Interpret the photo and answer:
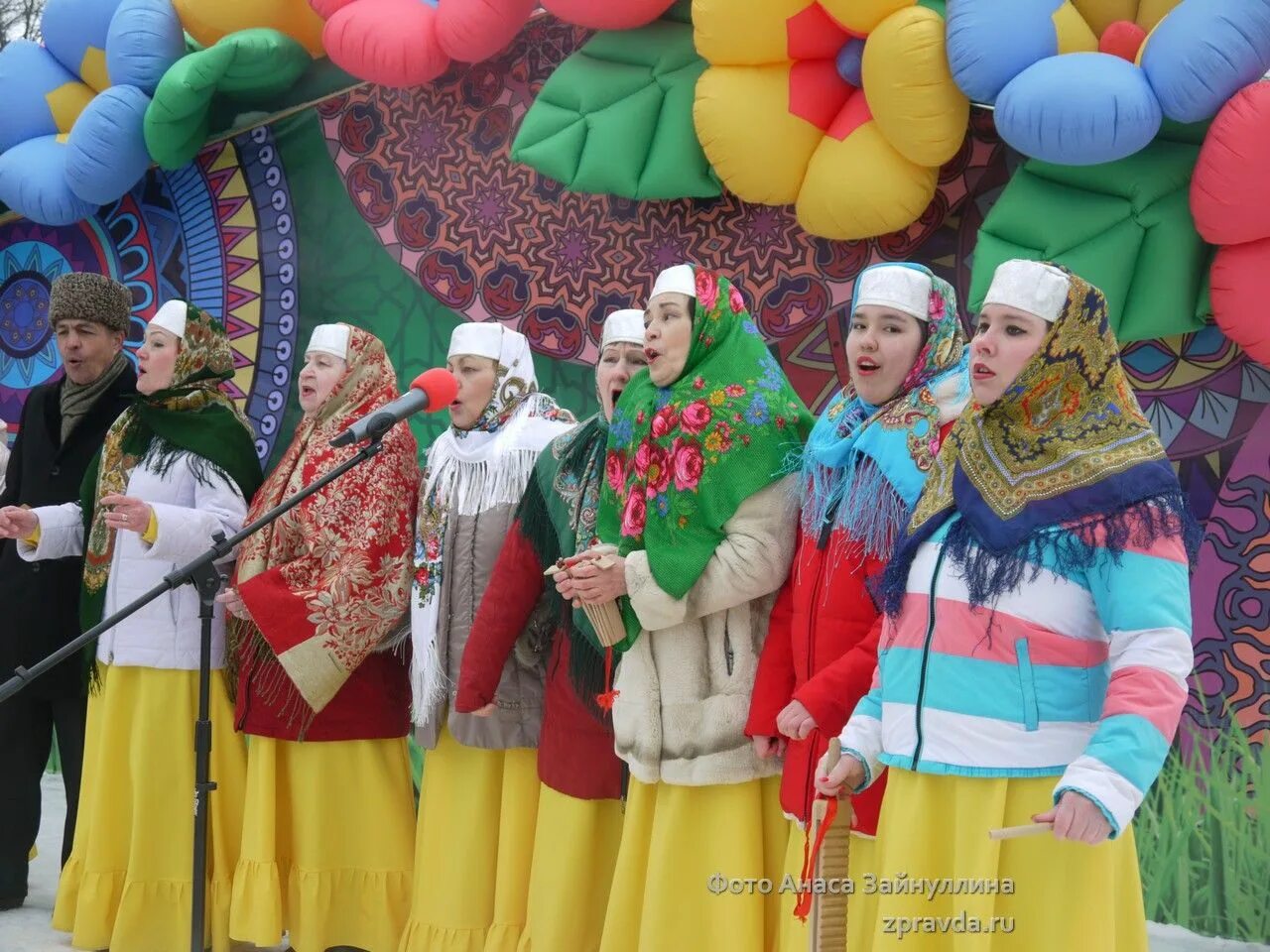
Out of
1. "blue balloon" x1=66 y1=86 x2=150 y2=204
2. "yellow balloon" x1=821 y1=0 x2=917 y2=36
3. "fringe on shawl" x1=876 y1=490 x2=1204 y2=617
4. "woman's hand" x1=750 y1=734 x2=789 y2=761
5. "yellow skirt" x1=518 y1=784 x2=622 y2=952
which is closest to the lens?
"fringe on shawl" x1=876 y1=490 x2=1204 y2=617

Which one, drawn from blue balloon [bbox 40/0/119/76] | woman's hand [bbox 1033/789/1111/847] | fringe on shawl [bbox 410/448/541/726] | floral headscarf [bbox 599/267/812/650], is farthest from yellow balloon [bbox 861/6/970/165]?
blue balloon [bbox 40/0/119/76]

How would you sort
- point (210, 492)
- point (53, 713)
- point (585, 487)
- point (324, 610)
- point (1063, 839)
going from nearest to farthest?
point (1063, 839)
point (585, 487)
point (324, 610)
point (210, 492)
point (53, 713)

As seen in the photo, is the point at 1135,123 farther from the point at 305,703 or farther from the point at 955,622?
the point at 305,703

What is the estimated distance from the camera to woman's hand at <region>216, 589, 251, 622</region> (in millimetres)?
3531

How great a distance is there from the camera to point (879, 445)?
2422 mm

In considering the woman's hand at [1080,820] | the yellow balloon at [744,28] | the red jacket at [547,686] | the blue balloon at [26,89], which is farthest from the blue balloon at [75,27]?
the woman's hand at [1080,820]

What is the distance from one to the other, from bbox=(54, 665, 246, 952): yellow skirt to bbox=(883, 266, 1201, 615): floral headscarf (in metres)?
Result: 2.41

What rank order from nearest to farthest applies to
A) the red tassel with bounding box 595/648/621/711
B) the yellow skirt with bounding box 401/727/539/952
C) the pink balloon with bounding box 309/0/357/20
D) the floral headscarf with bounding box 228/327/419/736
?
the red tassel with bounding box 595/648/621/711 < the yellow skirt with bounding box 401/727/539/952 < the floral headscarf with bounding box 228/327/419/736 < the pink balloon with bounding box 309/0/357/20

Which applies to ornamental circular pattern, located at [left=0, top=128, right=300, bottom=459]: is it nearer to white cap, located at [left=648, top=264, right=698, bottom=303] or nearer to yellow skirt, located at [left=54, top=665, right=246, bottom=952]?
yellow skirt, located at [left=54, top=665, right=246, bottom=952]

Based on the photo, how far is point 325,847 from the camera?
12.0ft

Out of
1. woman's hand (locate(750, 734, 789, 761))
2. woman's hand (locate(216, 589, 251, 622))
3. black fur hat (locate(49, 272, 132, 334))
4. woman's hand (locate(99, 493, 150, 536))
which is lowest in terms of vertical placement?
woman's hand (locate(750, 734, 789, 761))

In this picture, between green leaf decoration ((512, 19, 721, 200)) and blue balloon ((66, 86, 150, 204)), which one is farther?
blue balloon ((66, 86, 150, 204))

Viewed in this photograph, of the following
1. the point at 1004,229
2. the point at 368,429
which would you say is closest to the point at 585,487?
the point at 368,429

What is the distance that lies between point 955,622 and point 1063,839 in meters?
0.32
